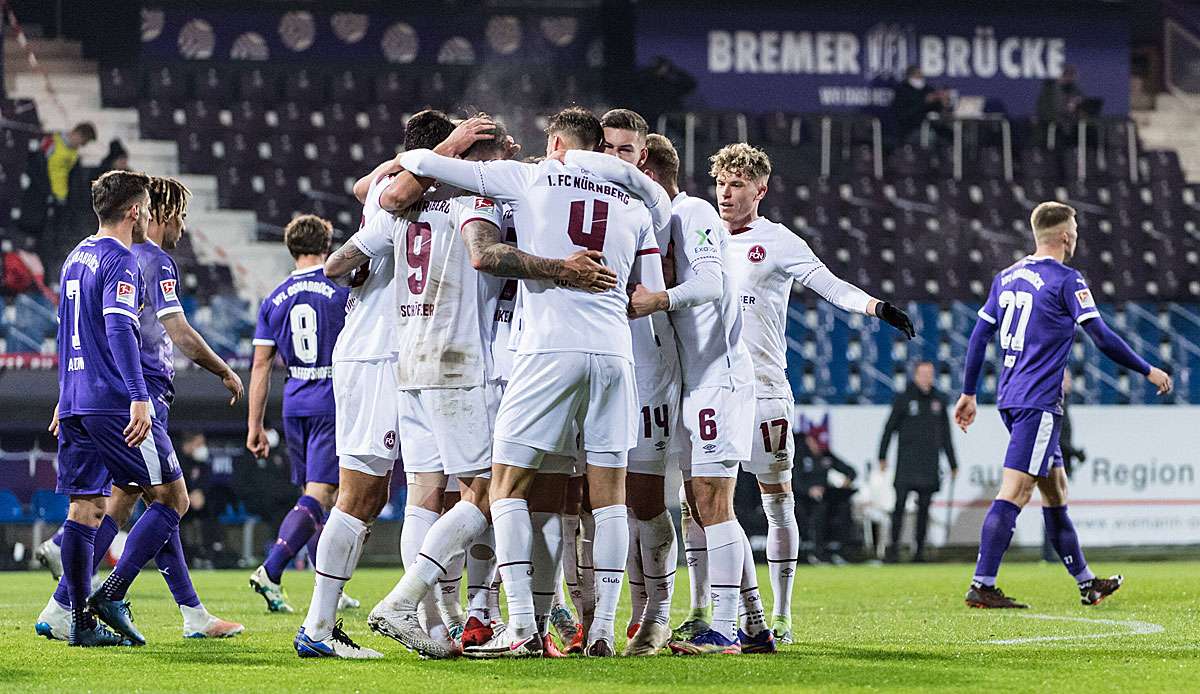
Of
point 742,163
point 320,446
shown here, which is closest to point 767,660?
point 742,163

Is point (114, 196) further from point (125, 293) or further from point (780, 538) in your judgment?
point (780, 538)

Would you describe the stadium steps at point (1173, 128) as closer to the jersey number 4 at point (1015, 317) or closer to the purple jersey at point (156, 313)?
the jersey number 4 at point (1015, 317)

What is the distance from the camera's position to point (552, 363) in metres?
5.67

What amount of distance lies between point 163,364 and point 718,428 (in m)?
2.82

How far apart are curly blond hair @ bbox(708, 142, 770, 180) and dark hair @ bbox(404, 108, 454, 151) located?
1302mm

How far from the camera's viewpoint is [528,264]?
559cm

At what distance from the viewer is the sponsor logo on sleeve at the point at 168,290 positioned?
712cm

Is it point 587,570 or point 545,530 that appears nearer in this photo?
point 545,530

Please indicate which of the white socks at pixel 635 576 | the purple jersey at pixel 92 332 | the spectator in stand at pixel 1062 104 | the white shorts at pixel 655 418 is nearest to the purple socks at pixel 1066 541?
the white socks at pixel 635 576

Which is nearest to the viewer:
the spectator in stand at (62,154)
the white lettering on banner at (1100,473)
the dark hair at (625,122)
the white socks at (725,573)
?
the white socks at (725,573)

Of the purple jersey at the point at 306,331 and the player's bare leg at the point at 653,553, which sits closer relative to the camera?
the player's bare leg at the point at 653,553

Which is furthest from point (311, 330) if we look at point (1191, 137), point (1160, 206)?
point (1191, 137)

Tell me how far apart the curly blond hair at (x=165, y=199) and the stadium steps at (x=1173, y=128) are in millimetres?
16388

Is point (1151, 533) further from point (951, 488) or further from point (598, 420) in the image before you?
point (598, 420)
